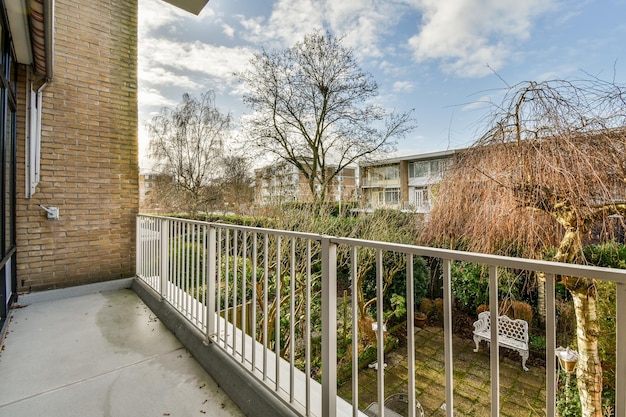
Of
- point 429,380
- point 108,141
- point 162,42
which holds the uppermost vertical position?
point 162,42

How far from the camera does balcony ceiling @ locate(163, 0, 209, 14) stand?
2.58 meters

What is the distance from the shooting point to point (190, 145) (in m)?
13.2

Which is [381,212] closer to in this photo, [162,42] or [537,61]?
[537,61]

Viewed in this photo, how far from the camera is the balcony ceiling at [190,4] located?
8.47 feet

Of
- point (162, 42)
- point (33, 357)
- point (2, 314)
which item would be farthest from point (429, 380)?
point (162, 42)

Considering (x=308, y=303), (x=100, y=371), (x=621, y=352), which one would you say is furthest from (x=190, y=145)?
(x=621, y=352)

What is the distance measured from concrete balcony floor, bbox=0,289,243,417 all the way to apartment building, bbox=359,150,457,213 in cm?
293

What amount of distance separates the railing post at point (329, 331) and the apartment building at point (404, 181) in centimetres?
226

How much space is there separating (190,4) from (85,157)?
3035 millimetres

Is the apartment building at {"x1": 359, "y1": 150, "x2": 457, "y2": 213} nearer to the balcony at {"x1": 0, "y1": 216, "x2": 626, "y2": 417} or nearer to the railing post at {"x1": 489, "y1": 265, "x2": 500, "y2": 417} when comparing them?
the balcony at {"x1": 0, "y1": 216, "x2": 626, "y2": 417}

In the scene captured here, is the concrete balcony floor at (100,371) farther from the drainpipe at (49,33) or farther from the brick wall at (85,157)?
the drainpipe at (49,33)

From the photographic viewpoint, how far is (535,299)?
5.62 metres

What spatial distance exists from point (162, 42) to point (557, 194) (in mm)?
8290

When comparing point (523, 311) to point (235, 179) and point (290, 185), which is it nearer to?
point (290, 185)
